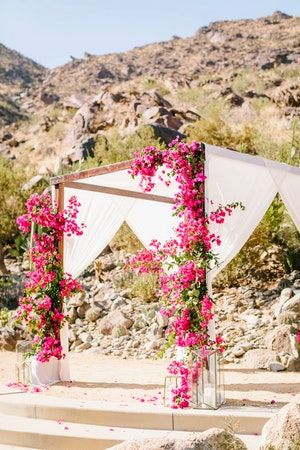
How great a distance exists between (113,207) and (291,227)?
5510 mm

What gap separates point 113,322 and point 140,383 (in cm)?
373

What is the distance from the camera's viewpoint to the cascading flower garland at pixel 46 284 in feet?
25.2

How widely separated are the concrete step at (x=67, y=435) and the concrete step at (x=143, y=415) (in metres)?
0.08

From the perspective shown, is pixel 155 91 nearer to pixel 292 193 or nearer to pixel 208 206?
pixel 292 193

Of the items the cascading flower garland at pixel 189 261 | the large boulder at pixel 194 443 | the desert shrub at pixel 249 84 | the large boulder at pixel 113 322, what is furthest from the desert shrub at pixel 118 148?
the large boulder at pixel 194 443

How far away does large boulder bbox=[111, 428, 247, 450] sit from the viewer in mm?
3842

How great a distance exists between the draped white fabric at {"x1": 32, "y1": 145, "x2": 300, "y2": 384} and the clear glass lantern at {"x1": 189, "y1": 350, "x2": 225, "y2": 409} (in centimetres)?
38

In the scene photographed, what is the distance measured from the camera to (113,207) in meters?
8.57

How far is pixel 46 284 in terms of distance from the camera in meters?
7.81

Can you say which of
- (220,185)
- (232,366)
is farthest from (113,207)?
(232,366)

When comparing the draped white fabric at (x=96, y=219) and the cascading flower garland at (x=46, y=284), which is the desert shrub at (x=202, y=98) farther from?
the cascading flower garland at (x=46, y=284)

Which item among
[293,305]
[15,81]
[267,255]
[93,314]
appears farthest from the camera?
[15,81]

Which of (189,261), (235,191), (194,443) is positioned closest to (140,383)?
(189,261)

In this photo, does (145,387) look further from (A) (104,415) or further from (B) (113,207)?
(B) (113,207)
